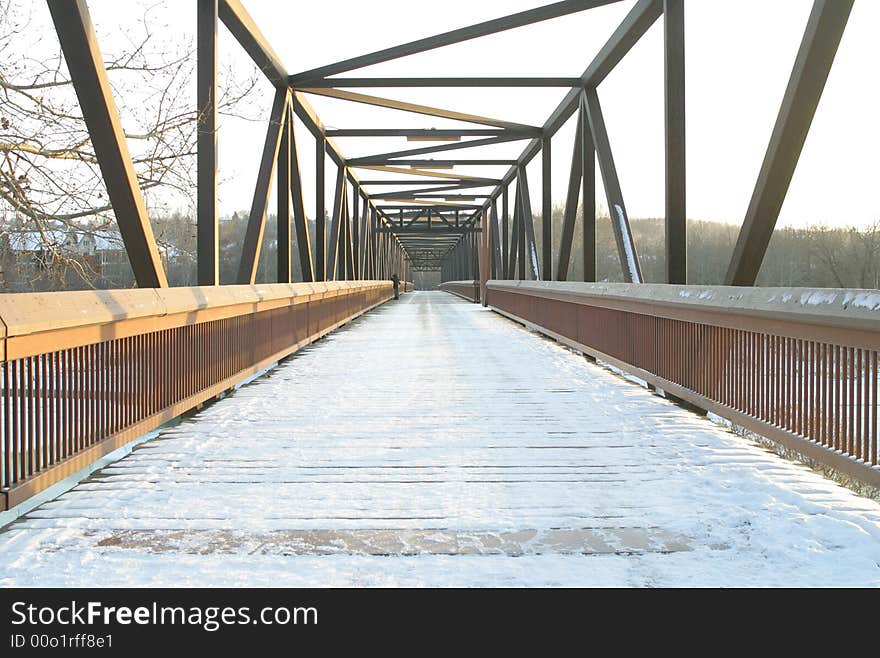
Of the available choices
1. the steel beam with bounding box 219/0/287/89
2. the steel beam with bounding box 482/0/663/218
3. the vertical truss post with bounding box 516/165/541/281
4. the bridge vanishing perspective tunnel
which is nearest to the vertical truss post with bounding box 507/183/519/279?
the vertical truss post with bounding box 516/165/541/281

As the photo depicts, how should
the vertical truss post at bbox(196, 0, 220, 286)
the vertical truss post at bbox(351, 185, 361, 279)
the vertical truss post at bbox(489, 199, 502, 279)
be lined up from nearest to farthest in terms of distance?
the vertical truss post at bbox(196, 0, 220, 286) → the vertical truss post at bbox(351, 185, 361, 279) → the vertical truss post at bbox(489, 199, 502, 279)

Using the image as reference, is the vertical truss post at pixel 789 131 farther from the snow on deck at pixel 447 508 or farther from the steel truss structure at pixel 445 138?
the snow on deck at pixel 447 508

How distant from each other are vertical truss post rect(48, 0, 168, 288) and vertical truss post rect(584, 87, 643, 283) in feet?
14.9

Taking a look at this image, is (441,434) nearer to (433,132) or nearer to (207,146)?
(207,146)

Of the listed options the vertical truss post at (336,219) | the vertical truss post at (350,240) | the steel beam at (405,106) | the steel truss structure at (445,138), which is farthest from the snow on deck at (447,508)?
the vertical truss post at (350,240)

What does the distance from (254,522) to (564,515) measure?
37.6 inches

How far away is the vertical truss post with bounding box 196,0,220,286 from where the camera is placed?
5.50 metres

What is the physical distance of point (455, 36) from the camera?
28.7 ft

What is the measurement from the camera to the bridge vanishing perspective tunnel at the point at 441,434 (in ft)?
7.02

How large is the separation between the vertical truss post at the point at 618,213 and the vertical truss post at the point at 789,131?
308cm

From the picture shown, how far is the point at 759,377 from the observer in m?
3.54

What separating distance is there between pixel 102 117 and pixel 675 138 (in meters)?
3.71

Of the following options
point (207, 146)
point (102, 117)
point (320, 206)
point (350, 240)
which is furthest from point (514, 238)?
point (102, 117)

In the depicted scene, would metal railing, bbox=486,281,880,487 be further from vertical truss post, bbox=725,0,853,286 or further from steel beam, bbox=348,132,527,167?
steel beam, bbox=348,132,527,167
